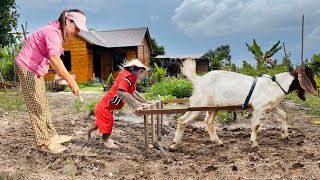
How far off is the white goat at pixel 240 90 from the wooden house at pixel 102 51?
19590 millimetres

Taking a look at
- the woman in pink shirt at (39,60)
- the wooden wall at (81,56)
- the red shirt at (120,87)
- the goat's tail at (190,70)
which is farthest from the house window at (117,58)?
the woman in pink shirt at (39,60)

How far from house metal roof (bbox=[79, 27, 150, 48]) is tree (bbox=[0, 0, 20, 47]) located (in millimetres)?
12936

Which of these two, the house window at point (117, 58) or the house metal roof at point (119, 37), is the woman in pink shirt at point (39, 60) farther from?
the house window at point (117, 58)

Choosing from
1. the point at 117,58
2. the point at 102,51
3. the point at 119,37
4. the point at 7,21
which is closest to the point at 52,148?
the point at 7,21

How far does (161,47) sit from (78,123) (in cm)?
3434

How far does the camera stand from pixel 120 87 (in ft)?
17.8

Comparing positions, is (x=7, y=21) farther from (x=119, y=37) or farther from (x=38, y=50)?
(x=119, y=37)

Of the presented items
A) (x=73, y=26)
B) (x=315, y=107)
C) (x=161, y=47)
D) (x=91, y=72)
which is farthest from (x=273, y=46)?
(x=161, y=47)

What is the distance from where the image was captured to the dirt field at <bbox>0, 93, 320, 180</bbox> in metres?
4.76

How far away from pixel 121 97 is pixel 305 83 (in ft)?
9.42

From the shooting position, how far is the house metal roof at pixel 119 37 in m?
27.7

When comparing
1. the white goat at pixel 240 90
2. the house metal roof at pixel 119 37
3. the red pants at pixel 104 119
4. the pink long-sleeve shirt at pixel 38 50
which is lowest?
the red pants at pixel 104 119

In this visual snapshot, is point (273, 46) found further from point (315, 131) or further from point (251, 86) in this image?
point (251, 86)

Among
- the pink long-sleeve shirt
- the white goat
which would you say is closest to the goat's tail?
the white goat
